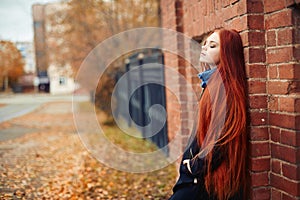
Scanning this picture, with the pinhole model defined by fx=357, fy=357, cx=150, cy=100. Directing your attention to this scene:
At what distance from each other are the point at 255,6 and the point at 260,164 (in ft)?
3.43

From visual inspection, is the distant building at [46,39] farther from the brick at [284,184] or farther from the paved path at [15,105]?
the brick at [284,184]

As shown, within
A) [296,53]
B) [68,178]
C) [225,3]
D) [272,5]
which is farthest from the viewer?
[68,178]

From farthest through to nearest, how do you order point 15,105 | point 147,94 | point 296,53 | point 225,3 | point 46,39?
point 15,105, point 46,39, point 147,94, point 225,3, point 296,53

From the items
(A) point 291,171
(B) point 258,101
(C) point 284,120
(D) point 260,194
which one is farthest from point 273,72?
(D) point 260,194

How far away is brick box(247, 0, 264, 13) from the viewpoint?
230cm

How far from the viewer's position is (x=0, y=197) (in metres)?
4.04

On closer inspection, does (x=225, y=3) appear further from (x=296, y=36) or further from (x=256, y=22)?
(x=296, y=36)

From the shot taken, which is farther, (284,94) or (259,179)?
(259,179)

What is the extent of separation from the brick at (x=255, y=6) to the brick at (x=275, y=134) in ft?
2.55

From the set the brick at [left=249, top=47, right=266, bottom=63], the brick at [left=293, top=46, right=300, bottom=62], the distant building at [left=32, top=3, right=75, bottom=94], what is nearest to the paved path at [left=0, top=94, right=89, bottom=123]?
the distant building at [left=32, top=3, right=75, bottom=94]

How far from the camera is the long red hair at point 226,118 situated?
2209mm

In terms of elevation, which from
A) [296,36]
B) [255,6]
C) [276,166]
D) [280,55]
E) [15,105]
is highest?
[255,6]

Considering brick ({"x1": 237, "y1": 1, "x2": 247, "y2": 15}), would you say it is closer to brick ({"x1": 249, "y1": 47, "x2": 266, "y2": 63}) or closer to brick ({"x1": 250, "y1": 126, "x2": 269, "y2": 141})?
brick ({"x1": 249, "y1": 47, "x2": 266, "y2": 63})

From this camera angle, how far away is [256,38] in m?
2.31
